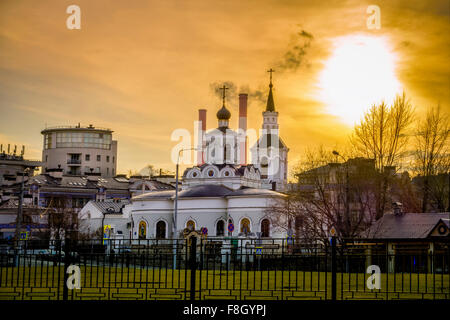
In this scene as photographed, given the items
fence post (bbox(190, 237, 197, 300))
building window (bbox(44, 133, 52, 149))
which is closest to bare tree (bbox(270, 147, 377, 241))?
fence post (bbox(190, 237, 197, 300))

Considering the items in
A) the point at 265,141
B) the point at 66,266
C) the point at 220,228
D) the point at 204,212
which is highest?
the point at 265,141

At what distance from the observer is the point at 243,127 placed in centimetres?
→ 7162

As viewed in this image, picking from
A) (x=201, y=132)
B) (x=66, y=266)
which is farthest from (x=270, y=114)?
(x=66, y=266)

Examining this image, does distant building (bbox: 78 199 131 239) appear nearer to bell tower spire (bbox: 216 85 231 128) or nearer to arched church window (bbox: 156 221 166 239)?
arched church window (bbox: 156 221 166 239)

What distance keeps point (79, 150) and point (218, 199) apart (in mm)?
49546

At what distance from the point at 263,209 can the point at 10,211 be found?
26419mm

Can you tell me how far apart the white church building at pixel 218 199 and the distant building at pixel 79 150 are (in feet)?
105

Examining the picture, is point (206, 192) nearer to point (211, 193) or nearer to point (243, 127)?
point (211, 193)

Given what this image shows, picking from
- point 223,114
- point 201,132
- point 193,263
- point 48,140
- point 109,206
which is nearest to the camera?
point 193,263

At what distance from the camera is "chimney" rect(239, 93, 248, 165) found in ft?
228

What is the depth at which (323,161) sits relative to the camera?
36688 millimetres

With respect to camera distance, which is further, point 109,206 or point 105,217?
point 109,206
